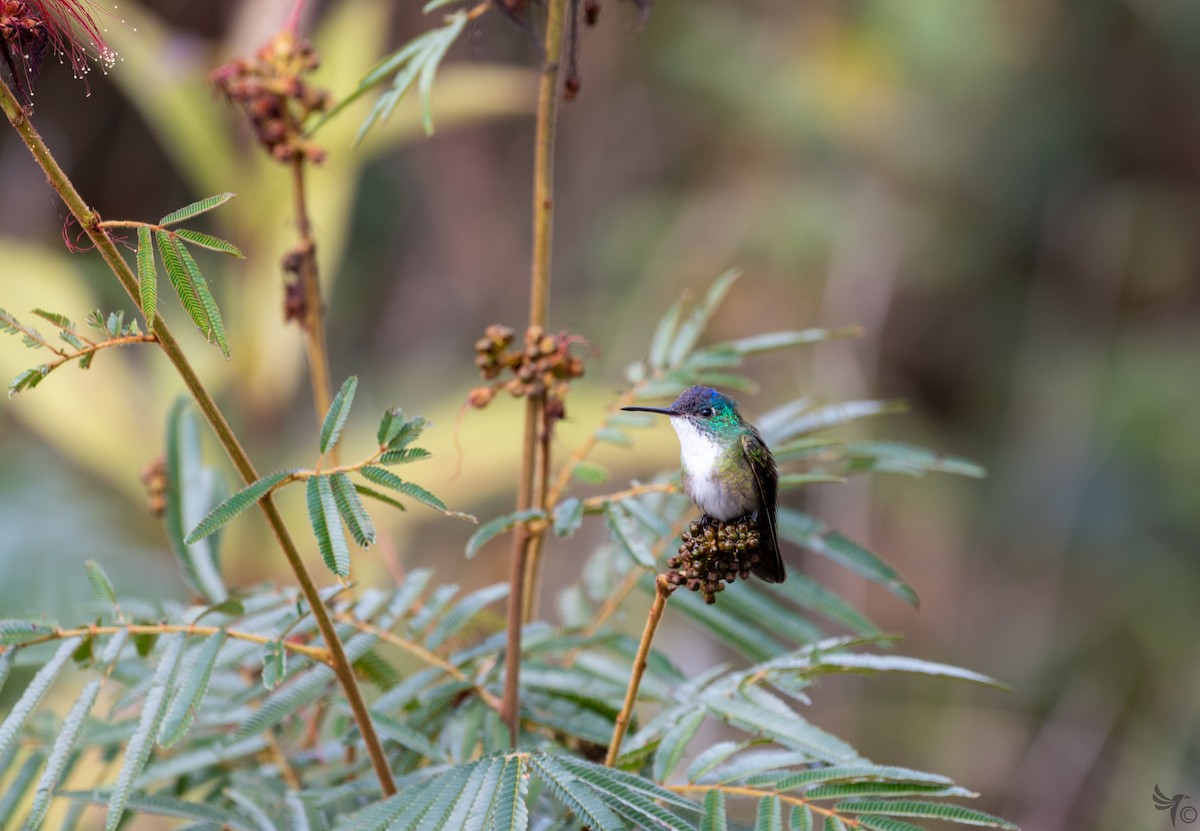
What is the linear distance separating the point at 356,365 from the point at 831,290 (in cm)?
254

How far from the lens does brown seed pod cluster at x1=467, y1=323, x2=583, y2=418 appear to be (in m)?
1.19

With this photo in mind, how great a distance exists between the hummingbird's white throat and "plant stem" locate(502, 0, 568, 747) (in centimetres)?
17

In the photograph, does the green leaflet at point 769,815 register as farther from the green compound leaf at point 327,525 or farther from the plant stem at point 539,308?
the green compound leaf at point 327,525

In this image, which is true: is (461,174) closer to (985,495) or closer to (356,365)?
(356,365)

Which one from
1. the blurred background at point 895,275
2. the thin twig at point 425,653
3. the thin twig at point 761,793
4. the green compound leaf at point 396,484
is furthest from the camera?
the blurred background at point 895,275

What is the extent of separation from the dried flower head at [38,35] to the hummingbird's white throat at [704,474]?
657mm

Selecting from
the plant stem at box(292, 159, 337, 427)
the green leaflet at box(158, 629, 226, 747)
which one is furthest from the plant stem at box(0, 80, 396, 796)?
the plant stem at box(292, 159, 337, 427)

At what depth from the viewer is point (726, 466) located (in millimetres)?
1089

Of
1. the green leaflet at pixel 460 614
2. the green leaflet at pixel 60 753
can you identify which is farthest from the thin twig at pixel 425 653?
the green leaflet at pixel 60 753

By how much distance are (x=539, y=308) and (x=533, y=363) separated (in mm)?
81

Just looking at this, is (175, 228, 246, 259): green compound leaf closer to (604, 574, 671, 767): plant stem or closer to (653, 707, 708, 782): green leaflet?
(604, 574, 671, 767): plant stem

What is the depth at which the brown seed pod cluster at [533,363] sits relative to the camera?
1.19 metres

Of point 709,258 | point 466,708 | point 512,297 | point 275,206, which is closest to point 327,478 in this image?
point 466,708

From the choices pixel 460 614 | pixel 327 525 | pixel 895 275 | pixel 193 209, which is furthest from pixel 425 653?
pixel 895 275
